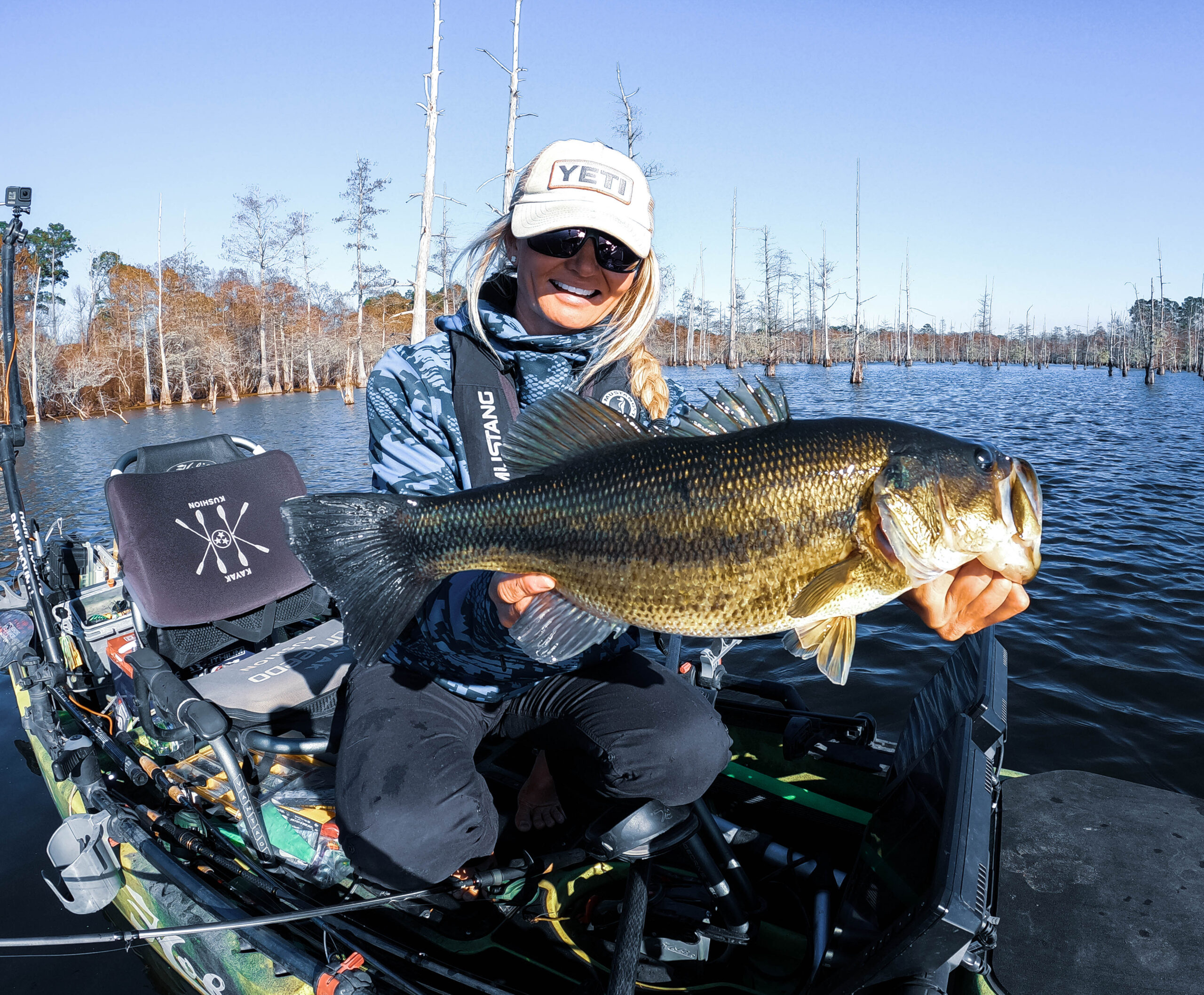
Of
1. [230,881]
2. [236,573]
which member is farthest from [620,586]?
[236,573]

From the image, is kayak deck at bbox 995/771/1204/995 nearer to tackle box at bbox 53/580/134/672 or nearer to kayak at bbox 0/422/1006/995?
kayak at bbox 0/422/1006/995

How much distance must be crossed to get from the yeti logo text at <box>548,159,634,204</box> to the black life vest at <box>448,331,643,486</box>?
2.22ft

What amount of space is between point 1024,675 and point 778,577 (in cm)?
662

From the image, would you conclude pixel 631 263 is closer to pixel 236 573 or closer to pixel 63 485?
pixel 236 573

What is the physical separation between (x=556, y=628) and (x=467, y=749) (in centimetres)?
72

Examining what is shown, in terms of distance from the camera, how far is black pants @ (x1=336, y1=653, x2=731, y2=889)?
232 cm

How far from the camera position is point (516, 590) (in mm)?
2156

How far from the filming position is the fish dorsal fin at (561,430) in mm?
2215

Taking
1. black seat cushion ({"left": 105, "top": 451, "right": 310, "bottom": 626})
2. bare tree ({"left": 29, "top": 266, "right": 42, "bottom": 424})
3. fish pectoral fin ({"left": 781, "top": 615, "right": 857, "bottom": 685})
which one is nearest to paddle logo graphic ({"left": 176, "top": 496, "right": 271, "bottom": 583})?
black seat cushion ({"left": 105, "top": 451, "right": 310, "bottom": 626})

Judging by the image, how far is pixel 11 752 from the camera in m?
6.52

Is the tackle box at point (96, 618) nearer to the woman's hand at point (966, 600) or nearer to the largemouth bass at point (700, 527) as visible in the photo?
the largemouth bass at point (700, 527)

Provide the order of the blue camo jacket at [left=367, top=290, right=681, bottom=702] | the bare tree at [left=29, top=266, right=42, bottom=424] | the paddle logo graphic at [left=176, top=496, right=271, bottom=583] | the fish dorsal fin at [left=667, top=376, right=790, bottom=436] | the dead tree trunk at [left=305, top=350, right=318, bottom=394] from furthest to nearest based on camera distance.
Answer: the dead tree trunk at [left=305, top=350, right=318, bottom=394], the bare tree at [left=29, top=266, right=42, bottom=424], the paddle logo graphic at [left=176, top=496, right=271, bottom=583], the blue camo jacket at [left=367, top=290, right=681, bottom=702], the fish dorsal fin at [left=667, top=376, right=790, bottom=436]

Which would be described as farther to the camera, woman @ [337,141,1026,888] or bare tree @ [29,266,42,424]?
bare tree @ [29,266,42,424]

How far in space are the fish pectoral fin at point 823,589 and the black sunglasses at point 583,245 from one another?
1.51 m
